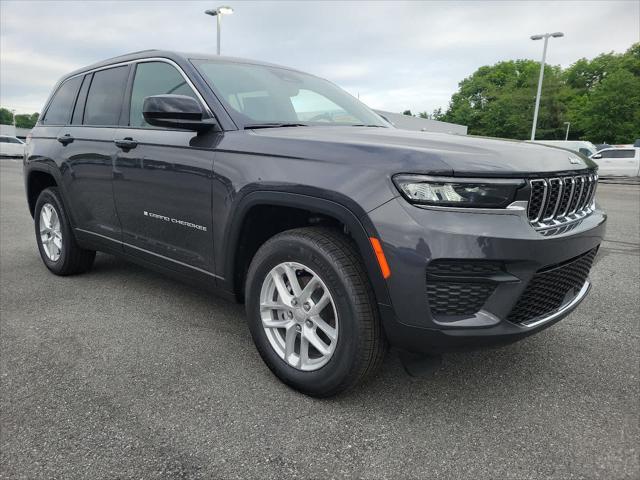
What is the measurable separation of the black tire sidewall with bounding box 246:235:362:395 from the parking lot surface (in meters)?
0.12

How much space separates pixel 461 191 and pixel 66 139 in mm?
3397

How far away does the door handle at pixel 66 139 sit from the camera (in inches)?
154

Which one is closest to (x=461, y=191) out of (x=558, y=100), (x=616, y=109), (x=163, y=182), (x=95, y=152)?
(x=163, y=182)

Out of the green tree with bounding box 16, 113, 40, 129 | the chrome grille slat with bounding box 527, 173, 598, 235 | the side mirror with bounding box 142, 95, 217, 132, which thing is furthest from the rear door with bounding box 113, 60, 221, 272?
the green tree with bounding box 16, 113, 40, 129

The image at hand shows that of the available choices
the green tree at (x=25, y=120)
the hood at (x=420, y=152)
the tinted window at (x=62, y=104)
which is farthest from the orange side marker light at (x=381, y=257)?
the green tree at (x=25, y=120)

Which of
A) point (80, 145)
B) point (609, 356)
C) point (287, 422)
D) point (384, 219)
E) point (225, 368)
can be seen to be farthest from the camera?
point (80, 145)

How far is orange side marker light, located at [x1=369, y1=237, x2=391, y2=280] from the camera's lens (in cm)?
198

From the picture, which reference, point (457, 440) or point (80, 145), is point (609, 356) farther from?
point (80, 145)

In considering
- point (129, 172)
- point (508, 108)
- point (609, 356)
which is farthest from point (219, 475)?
point (508, 108)

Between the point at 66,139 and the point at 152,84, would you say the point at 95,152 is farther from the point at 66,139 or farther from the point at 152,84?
the point at 152,84

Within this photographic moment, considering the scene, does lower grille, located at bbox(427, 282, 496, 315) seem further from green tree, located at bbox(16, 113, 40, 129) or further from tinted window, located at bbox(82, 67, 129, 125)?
green tree, located at bbox(16, 113, 40, 129)

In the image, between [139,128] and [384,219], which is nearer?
[384,219]

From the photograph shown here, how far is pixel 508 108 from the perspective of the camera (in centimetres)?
5575

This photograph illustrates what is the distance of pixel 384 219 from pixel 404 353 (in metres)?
0.69
